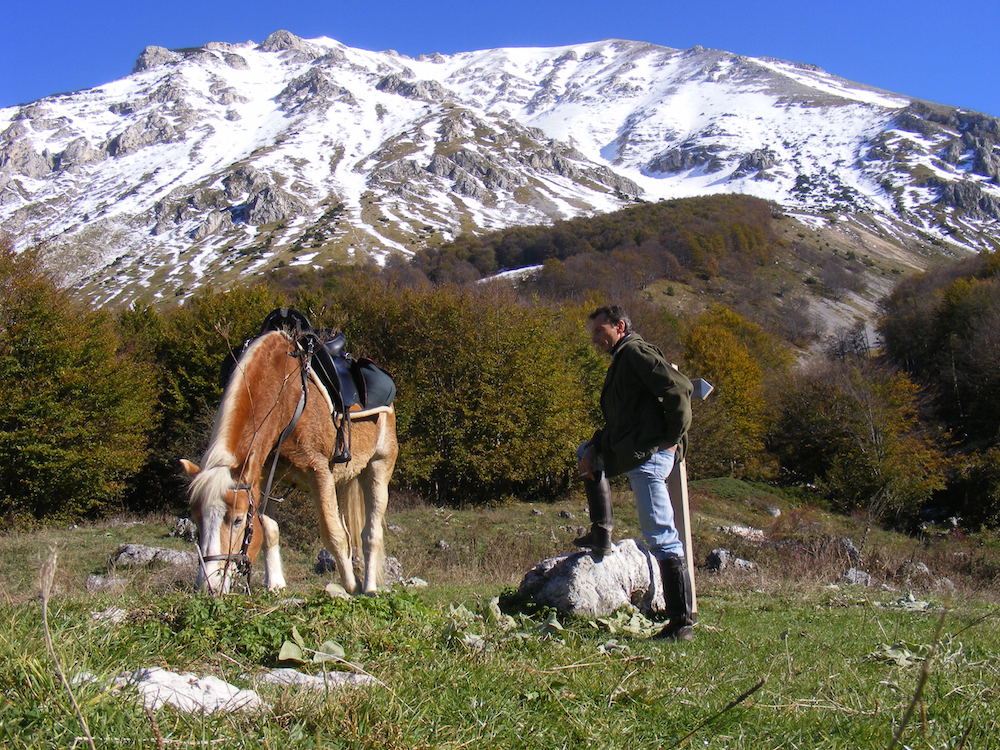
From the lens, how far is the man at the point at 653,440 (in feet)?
15.5

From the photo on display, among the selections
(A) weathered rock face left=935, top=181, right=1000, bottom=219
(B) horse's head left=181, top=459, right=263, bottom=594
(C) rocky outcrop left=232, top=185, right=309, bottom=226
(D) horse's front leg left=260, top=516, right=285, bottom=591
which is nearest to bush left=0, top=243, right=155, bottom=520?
(D) horse's front leg left=260, top=516, right=285, bottom=591

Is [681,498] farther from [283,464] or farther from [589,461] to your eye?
[283,464]

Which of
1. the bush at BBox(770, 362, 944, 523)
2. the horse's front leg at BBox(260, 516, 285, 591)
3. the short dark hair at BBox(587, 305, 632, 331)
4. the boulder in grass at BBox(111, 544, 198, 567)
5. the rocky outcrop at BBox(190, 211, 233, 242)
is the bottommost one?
the bush at BBox(770, 362, 944, 523)

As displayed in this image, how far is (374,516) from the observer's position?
23.6 feet

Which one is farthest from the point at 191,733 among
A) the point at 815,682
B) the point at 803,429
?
the point at 803,429

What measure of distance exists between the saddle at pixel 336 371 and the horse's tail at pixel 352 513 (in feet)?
3.17

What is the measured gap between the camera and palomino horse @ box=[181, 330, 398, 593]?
4.75m

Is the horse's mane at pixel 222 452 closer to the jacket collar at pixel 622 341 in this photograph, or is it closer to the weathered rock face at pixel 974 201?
the jacket collar at pixel 622 341

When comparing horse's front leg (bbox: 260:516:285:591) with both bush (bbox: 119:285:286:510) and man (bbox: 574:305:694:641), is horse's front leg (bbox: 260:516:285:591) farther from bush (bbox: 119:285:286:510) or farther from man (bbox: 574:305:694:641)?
bush (bbox: 119:285:286:510)

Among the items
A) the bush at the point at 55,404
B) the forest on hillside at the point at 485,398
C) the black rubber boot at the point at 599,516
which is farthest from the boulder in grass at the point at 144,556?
the bush at the point at 55,404

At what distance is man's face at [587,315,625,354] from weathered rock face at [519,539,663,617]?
2.09m

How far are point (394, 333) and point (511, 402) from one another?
6.56 meters

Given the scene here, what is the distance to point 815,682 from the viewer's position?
325 cm

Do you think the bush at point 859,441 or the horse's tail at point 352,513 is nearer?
the horse's tail at point 352,513
